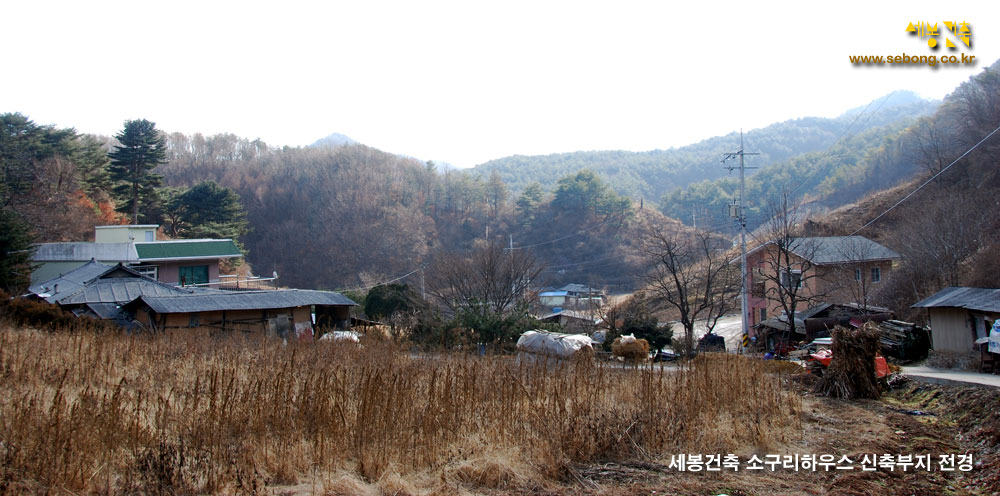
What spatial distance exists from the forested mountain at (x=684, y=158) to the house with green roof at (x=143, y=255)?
78334 millimetres

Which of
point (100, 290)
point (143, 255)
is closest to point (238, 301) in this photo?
point (100, 290)

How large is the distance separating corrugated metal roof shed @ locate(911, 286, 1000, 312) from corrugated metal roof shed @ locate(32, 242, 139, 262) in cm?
3836

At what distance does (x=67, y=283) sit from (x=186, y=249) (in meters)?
12.8

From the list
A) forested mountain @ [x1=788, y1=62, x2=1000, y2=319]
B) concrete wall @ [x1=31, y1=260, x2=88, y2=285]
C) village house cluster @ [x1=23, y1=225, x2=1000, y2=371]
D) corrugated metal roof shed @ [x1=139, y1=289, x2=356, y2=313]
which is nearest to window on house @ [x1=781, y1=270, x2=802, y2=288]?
village house cluster @ [x1=23, y1=225, x2=1000, y2=371]

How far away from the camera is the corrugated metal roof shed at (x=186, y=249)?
3753 centimetres

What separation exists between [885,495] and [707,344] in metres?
18.5

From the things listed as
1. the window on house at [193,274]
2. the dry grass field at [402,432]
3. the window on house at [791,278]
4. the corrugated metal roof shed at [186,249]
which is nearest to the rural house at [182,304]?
the corrugated metal roof shed at [186,249]

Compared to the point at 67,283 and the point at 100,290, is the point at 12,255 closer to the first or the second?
the point at 67,283

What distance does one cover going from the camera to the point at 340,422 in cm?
530

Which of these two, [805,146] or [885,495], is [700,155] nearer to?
[805,146]

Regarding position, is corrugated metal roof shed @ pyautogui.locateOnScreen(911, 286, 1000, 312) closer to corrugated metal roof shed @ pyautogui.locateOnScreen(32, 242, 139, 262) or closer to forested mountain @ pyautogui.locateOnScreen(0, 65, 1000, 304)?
forested mountain @ pyautogui.locateOnScreen(0, 65, 1000, 304)

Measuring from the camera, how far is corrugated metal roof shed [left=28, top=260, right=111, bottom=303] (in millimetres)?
24609

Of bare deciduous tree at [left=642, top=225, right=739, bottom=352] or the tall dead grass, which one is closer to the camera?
the tall dead grass

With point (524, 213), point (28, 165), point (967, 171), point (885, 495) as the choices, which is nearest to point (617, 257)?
point (524, 213)
